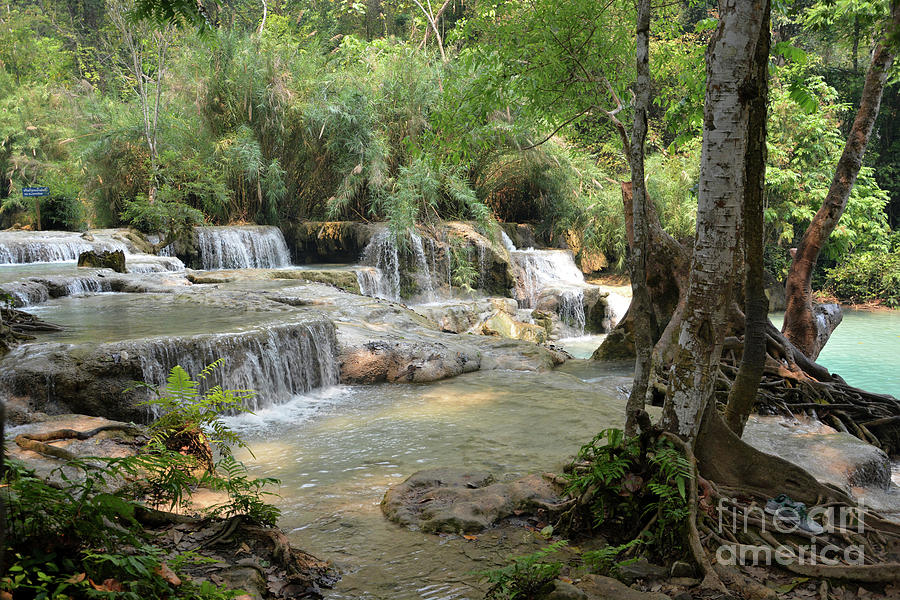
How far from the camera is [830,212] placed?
7441 millimetres

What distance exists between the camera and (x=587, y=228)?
18.2 meters

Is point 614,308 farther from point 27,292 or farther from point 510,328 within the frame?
point 27,292

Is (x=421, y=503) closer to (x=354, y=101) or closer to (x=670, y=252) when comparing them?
(x=670, y=252)

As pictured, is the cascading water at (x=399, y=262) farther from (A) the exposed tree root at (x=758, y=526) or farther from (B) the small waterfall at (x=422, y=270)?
(A) the exposed tree root at (x=758, y=526)

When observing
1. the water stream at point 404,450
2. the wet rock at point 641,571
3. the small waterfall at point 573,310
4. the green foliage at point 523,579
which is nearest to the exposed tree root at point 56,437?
the water stream at point 404,450

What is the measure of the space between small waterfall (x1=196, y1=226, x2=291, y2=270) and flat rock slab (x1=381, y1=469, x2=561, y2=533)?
11289 millimetres

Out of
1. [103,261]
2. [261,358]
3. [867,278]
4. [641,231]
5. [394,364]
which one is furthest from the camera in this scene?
[867,278]

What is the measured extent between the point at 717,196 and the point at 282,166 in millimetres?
15053

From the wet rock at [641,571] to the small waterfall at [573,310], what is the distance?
41.2 ft

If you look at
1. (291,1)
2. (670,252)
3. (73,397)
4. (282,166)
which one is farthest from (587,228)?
(291,1)

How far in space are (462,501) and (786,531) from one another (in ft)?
6.11

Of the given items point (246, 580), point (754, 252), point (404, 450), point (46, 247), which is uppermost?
point (46, 247)

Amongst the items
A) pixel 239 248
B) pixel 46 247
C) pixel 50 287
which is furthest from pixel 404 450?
pixel 46 247

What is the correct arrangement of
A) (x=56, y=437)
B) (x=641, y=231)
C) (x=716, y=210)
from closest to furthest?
(x=716, y=210) < (x=641, y=231) < (x=56, y=437)
